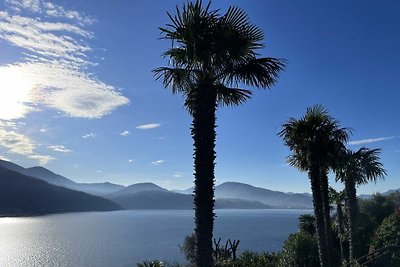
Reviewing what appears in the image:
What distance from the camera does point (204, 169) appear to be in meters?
10.1

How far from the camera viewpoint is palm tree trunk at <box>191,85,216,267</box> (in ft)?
32.5

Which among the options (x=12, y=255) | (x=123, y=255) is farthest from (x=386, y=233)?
(x=12, y=255)

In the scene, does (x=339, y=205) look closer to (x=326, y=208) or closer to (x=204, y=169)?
(x=326, y=208)

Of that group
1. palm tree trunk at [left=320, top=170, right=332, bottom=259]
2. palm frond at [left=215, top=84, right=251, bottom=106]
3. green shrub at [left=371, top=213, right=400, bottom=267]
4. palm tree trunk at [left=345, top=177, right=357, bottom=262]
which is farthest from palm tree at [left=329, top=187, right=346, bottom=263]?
palm frond at [left=215, top=84, right=251, bottom=106]

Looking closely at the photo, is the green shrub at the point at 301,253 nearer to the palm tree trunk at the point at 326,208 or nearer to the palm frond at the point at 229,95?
the palm tree trunk at the point at 326,208

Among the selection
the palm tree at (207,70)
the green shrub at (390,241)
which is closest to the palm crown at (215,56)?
the palm tree at (207,70)

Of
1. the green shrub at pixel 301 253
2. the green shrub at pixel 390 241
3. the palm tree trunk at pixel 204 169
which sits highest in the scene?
the palm tree trunk at pixel 204 169

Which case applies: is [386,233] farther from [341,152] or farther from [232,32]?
[232,32]

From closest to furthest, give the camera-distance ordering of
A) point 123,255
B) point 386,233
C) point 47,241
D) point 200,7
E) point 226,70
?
point 200,7
point 226,70
point 386,233
point 123,255
point 47,241

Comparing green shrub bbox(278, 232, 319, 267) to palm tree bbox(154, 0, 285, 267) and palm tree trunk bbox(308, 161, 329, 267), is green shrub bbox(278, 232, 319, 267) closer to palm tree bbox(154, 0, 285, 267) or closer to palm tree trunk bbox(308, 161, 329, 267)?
palm tree trunk bbox(308, 161, 329, 267)

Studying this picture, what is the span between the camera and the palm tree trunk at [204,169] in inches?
390

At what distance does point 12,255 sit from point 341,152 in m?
126

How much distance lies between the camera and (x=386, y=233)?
76.1 ft

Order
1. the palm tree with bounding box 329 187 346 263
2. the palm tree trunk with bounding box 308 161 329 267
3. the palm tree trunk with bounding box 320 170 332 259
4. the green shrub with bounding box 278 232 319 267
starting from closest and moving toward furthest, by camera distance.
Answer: the palm tree trunk with bounding box 308 161 329 267, the palm tree trunk with bounding box 320 170 332 259, the palm tree with bounding box 329 187 346 263, the green shrub with bounding box 278 232 319 267
